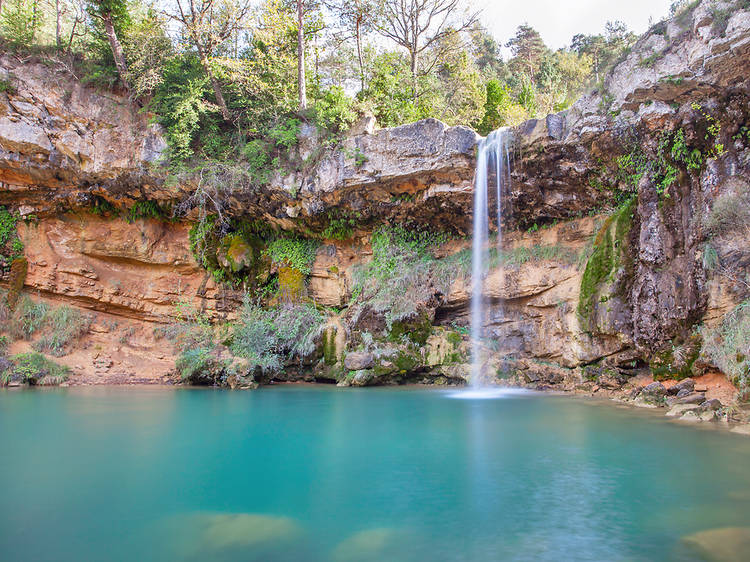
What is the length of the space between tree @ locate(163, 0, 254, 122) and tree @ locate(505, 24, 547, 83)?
787 inches

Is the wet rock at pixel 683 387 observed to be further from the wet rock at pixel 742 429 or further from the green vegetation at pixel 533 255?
the green vegetation at pixel 533 255

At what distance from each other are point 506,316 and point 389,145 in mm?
5883

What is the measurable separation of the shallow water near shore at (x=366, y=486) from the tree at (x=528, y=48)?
1094 inches

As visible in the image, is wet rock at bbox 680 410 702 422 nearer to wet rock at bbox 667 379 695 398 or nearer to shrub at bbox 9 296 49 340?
wet rock at bbox 667 379 695 398

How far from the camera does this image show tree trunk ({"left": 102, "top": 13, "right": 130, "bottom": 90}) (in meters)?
14.0

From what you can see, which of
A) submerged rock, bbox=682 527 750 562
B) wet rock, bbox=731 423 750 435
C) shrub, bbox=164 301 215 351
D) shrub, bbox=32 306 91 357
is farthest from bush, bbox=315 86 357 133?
submerged rock, bbox=682 527 750 562

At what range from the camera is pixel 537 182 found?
40.7 ft

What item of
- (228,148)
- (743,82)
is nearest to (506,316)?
(743,82)

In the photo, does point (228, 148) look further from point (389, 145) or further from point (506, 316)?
point (506, 316)

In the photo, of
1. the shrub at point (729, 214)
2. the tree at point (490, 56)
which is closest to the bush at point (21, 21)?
the shrub at point (729, 214)

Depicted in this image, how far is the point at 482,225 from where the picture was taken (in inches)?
539

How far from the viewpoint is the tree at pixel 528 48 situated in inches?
1169

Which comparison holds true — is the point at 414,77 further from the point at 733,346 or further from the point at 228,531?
the point at 228,531

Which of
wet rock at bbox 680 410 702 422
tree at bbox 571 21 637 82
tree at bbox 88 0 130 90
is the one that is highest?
tree at bbox 571 21 637 82
